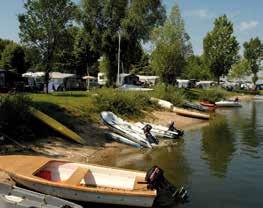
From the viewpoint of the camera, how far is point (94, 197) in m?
15.4

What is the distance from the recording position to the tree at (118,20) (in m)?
64.2

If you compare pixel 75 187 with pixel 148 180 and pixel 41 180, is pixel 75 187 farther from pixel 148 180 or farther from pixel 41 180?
pixel 148 180

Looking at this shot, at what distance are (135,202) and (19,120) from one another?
1198 centimetres

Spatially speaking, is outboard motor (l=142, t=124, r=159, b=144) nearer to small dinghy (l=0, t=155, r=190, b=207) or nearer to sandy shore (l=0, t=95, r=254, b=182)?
sandy shore (l=0, t=95, r=254, b=182)

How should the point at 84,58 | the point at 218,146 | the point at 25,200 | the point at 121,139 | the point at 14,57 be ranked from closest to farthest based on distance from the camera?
the point at 25,200 < the point at 121,139 < the point at 218,146 < the point at 14,57 < the point at 84,58

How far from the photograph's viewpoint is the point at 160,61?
61.4 m

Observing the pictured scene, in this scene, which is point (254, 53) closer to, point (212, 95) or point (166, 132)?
point (212, 95)

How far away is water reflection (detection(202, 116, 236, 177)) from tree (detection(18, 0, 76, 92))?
1750cm

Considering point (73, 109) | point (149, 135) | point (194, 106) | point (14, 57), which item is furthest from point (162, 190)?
point (14, 57)

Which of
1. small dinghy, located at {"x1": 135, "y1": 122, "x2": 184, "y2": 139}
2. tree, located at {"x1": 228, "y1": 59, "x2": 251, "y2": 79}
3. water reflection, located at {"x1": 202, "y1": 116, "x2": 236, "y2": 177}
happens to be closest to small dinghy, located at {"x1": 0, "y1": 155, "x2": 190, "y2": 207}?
water reflection, located at {"x1": 202, "y1": 116, "x2": 236, "y2": 177}

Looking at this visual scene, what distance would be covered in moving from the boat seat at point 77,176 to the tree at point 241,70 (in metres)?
107

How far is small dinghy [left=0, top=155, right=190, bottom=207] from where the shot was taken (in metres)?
15.3

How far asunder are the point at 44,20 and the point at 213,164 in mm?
27283

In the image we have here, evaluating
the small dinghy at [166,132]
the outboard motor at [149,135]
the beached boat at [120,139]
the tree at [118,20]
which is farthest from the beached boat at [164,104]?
the tree at [118,20]
